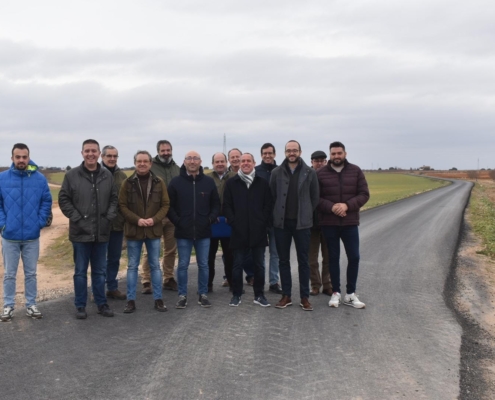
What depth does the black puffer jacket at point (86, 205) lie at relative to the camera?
240 inches

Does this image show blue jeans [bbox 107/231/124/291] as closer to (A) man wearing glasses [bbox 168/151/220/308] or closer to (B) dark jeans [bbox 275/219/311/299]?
(A) man wearing glasses [bbox 168/151/220/308]

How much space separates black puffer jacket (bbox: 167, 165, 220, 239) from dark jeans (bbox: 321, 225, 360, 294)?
5.54 feet

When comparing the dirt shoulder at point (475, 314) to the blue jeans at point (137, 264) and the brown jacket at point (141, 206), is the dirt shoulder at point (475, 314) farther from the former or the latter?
the brown jacket at point (141, 206)

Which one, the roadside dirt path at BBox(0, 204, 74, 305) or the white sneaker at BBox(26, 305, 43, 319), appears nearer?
the white sneaker at BBox(26, 305, 43, 319)

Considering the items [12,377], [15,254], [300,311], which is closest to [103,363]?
[12,377]

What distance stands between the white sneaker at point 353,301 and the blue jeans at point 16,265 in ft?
13.9

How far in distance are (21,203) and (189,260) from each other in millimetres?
2302

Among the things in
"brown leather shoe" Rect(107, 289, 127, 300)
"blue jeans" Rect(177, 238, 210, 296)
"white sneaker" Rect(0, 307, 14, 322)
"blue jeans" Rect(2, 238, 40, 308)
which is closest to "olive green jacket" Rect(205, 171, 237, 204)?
"blue jeans" Rect(177, 238, 210, 296)

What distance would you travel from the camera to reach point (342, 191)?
6.68 m

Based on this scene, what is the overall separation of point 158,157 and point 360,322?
13.0 ft

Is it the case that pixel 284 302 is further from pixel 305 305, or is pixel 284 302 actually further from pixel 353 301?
pixel 353 301

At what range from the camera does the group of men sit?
6109 mm

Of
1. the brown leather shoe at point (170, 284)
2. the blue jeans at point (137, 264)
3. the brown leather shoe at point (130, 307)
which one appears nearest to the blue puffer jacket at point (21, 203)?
the blue jeans at point (137, 264)

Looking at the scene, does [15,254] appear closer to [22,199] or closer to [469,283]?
[22,199]
